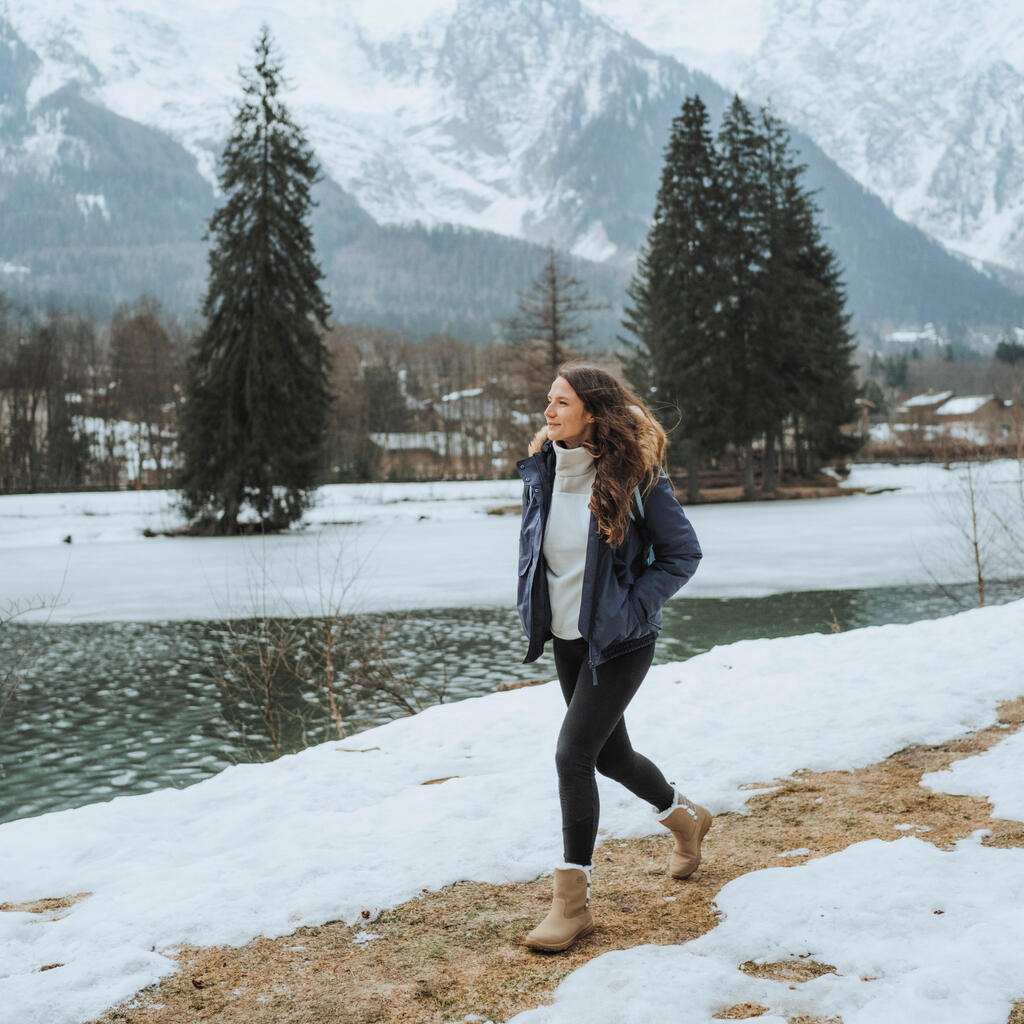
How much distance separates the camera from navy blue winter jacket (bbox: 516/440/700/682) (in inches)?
145

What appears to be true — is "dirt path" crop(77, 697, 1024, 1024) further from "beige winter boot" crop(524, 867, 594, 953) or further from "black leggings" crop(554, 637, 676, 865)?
"black leggings" crop(554, 637, 676, 865)

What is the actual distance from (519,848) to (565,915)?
1286 millimetres

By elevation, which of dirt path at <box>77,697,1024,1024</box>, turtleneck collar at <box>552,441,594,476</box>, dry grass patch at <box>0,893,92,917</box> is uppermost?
turtleneck collar at <box>552,441,594,476</box>

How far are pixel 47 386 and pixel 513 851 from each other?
195 ft

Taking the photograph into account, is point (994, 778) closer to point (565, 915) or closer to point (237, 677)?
point (565, 915)

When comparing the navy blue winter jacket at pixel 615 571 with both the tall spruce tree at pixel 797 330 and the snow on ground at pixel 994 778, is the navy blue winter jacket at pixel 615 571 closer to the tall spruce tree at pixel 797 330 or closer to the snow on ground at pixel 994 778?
the snow on ground at pixel 994 778

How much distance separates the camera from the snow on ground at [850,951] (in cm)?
323

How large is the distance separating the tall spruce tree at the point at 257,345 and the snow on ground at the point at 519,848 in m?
24.1

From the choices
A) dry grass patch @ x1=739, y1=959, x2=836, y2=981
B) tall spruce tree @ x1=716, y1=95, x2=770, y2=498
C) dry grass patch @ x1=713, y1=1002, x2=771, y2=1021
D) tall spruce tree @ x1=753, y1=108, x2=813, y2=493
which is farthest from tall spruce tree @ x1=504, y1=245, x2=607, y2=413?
dry grass patch @ x1=713, y1=1002, x2=771, y2=1021

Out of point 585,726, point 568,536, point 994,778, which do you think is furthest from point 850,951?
point 994,778

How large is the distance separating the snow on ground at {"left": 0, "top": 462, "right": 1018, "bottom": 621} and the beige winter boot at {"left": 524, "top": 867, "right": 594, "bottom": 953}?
19.8 ft

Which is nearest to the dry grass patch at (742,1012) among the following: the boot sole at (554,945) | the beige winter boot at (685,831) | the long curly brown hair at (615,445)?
the boot sole at (554,945)

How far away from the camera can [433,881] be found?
15.1ft

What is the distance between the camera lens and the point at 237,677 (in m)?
12.9
